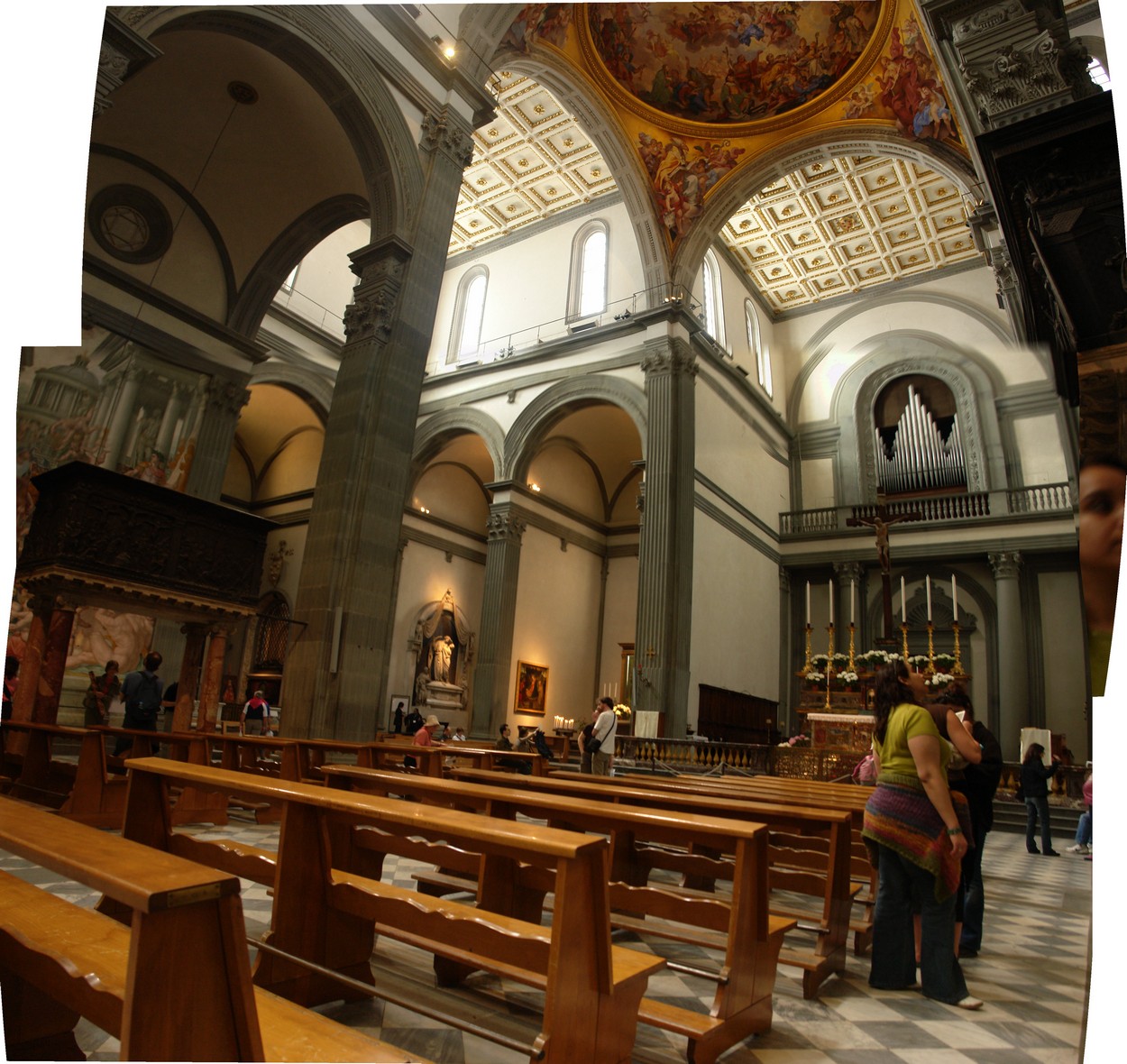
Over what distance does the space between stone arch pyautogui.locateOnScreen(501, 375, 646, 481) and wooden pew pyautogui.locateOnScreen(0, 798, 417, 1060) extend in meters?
13.5

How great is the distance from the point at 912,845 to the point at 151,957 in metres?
2.66

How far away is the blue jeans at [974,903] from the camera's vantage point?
3.45 m

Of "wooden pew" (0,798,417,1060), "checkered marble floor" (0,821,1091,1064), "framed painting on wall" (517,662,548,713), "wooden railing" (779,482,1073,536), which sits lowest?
"checkered marble floor" (0,821,1091,1064)

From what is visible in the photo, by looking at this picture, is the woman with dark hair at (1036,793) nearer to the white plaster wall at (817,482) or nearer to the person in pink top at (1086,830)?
A: the person in pink top at (1086,830)

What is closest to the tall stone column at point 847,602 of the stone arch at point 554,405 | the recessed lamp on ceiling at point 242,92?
the stone arch at point 554,405

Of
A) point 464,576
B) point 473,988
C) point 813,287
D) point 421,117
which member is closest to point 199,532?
point 421,117

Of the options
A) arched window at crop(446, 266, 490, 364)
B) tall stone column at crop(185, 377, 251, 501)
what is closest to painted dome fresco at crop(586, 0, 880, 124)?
arched window at crop(446, 266, 490, 364)

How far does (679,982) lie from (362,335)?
6436mm

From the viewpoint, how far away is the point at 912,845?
2834 millimetres

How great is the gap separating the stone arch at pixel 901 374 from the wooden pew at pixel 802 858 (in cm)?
1541

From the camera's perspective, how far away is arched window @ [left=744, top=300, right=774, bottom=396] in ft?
60.4

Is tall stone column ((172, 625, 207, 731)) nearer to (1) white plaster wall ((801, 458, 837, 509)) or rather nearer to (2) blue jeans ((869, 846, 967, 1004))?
(2) blue jeans ((869, 846, 967, 1004))

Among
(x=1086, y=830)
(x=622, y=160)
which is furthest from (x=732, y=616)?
(x=622, y=160)

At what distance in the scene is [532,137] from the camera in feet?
51.1
